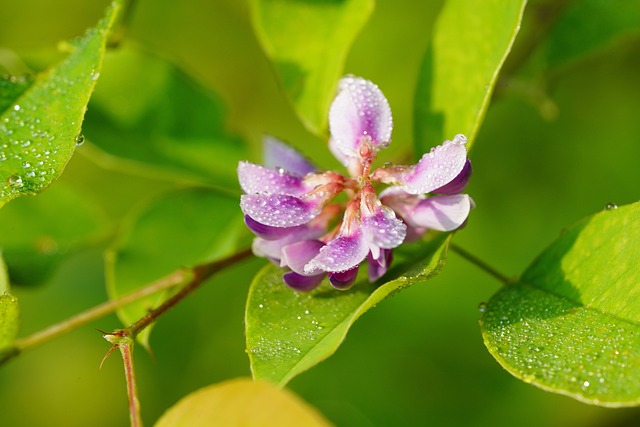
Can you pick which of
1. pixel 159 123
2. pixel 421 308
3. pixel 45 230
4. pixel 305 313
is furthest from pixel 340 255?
pixel 421 308

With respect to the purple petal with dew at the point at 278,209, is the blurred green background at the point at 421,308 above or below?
below

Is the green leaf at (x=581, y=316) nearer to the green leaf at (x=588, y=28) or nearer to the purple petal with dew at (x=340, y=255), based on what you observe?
the purple petal with dew at (x=340, y=255)

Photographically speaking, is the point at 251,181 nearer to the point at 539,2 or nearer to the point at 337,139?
the point at 337,139

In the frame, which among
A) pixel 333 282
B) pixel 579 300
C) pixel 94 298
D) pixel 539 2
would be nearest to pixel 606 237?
pixel 579 300

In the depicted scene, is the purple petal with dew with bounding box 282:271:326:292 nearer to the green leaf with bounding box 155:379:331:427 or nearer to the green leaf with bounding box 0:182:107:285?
the green leaf with bounding box 155:379:331:427

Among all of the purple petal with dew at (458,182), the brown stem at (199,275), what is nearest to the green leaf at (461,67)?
the purple petal with dew at (458,182)

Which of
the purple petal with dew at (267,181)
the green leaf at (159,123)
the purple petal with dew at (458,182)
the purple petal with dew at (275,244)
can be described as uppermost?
the purple petal with dew at (458,182)

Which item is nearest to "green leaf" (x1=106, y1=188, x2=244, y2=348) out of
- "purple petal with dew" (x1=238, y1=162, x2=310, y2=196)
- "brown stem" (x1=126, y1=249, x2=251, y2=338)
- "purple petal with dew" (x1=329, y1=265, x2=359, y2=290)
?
"brown stem" (x1=126, y1=249, x2=251, y2=338)
